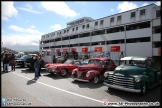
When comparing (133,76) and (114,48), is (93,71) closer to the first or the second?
(133,76)

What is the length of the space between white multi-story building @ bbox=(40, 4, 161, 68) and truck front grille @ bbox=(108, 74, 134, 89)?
64.5 ft

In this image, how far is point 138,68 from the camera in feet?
20.6

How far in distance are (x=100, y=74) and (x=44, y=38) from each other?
59150mm

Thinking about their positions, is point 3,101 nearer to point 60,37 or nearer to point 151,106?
point 151,106

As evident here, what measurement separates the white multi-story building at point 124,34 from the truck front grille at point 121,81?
19.7 metres

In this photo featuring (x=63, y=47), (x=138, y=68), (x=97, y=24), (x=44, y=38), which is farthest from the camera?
(x=44, y=38)

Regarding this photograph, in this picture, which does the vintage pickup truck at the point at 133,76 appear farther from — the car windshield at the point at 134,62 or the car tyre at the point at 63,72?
the car tyre at the point at 63,72

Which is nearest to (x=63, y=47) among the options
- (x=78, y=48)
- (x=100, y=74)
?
(x=78, y=48)

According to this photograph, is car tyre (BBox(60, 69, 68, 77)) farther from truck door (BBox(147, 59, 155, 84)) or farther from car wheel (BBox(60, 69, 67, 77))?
truck door (BBox(147, 59, 155, 84))

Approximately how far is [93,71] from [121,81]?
2.41 meters

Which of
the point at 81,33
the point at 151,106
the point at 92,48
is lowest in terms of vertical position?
the point at 151,106

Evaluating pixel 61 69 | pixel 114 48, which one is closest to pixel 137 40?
pixel 114 48

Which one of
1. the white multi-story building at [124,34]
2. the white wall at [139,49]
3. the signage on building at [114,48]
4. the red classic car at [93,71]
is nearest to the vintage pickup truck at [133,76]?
the red classic car at [93,71]

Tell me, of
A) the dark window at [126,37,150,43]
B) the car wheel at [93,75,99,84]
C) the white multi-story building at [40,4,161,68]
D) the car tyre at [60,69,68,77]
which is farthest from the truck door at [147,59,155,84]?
the dark window at [126,37,150,43]
